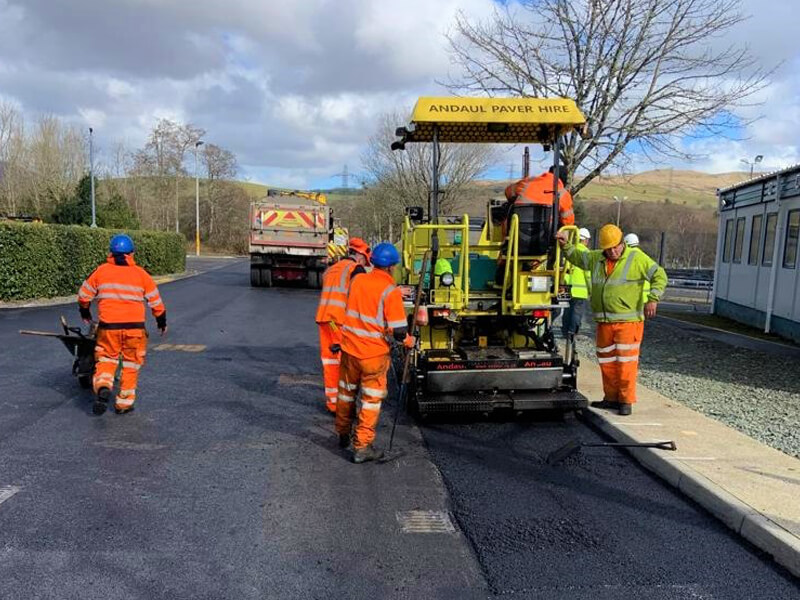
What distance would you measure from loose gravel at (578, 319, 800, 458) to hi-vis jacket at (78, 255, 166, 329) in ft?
18.7

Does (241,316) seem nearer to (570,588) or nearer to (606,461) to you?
(606,461)

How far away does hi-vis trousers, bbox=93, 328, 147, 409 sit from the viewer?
6.03 m

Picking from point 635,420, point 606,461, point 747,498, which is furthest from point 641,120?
point 747,498

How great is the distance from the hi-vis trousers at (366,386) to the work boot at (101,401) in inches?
96.2

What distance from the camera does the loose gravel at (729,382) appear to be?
6.03m

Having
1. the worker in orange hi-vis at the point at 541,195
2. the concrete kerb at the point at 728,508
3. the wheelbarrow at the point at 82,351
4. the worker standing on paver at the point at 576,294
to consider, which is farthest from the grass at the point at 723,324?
the wheelbarrow at the point at 82,351

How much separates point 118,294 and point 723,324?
13.3m

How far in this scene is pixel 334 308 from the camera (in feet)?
20.5

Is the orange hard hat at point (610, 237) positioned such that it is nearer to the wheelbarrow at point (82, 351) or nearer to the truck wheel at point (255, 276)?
the wheelbarrow at point (82, 351)

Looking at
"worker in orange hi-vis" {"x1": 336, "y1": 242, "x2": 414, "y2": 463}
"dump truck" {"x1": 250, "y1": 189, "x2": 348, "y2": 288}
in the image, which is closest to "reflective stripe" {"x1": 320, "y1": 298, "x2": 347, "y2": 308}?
"worker in orange hi-vis" {"x1": 336, "y1": 242, "x2": 414, "y2": 463}

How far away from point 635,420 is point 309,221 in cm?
1616

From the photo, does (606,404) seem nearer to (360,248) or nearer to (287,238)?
(360,248)

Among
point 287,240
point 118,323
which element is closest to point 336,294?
point 118,323

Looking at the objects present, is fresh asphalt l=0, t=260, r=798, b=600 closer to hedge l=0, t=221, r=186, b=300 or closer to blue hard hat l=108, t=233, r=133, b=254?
blue hard hat l=108, t=233, r=133, b=254
